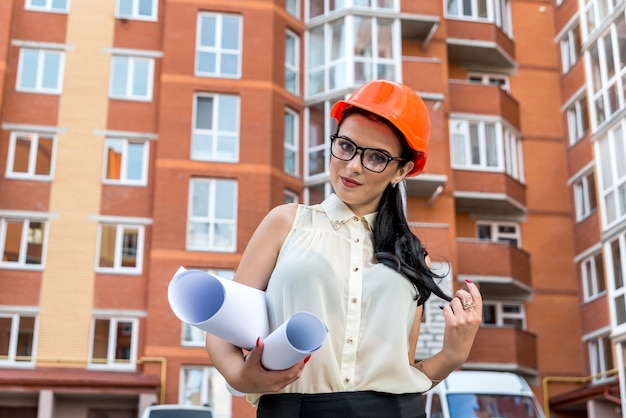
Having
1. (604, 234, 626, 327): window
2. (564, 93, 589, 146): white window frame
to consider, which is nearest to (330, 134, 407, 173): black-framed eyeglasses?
(604, 234, 626, 327): window

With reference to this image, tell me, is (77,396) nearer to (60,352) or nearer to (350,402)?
(60,352)

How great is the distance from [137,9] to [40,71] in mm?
3442

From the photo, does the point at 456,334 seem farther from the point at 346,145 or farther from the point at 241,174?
the point at 241,174

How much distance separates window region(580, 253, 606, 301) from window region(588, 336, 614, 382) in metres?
1.39

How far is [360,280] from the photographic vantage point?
7.16 feet

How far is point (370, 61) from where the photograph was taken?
25.7 metres

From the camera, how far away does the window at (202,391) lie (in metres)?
22.6

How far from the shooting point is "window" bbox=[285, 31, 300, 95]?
2616 cm

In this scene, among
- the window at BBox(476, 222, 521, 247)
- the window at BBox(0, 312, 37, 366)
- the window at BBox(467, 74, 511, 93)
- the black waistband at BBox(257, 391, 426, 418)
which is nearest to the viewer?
the black waistband at BBox(257, 391, 426, 418)

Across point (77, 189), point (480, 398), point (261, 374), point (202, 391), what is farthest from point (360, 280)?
point (77, 189)

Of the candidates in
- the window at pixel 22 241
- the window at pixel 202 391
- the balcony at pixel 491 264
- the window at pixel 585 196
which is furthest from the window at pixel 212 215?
the window at pixel 585 196

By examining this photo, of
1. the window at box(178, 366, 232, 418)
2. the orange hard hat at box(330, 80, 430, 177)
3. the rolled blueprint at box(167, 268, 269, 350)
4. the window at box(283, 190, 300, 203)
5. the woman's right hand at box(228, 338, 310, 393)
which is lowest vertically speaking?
the woman's right hand at box(228, 338, 310, 393)

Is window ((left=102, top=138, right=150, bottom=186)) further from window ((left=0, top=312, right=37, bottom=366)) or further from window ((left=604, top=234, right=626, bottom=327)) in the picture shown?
window ((left=604, top=234, right=626, bottom=327))

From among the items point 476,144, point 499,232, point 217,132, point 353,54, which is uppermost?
point 353,54
